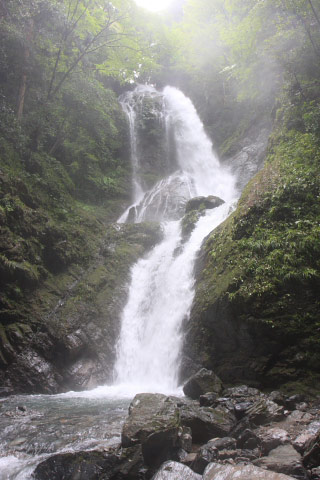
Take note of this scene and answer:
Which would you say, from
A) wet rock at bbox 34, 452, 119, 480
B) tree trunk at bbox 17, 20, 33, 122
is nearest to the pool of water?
wet rock at bbox 34, 452, 119, 480

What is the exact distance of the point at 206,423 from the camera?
479 cm

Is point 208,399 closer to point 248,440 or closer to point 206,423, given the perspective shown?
point 206,423

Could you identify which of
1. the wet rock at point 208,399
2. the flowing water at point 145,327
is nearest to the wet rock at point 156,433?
the flowing water at point 145,327

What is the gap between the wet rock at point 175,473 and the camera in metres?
3.54

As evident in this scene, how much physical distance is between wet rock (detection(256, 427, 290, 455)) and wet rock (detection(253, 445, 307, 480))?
0.12 m

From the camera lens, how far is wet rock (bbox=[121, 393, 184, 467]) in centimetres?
420

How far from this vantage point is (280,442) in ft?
12.6

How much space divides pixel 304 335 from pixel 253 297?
1.27m

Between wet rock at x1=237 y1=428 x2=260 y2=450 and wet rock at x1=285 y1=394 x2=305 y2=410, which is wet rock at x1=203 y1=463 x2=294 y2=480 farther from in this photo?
wet rock at x1=285 y1=394 x2=305 y2=410

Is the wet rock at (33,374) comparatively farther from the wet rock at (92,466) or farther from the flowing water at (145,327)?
the wet rock at (92,466)

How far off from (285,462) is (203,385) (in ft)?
11.6

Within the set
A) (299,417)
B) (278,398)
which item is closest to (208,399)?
(278,398)

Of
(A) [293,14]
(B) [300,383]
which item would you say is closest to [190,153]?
(A) [293,14]

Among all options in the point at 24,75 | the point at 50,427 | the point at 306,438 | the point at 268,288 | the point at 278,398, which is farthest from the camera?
the point at 24,75
